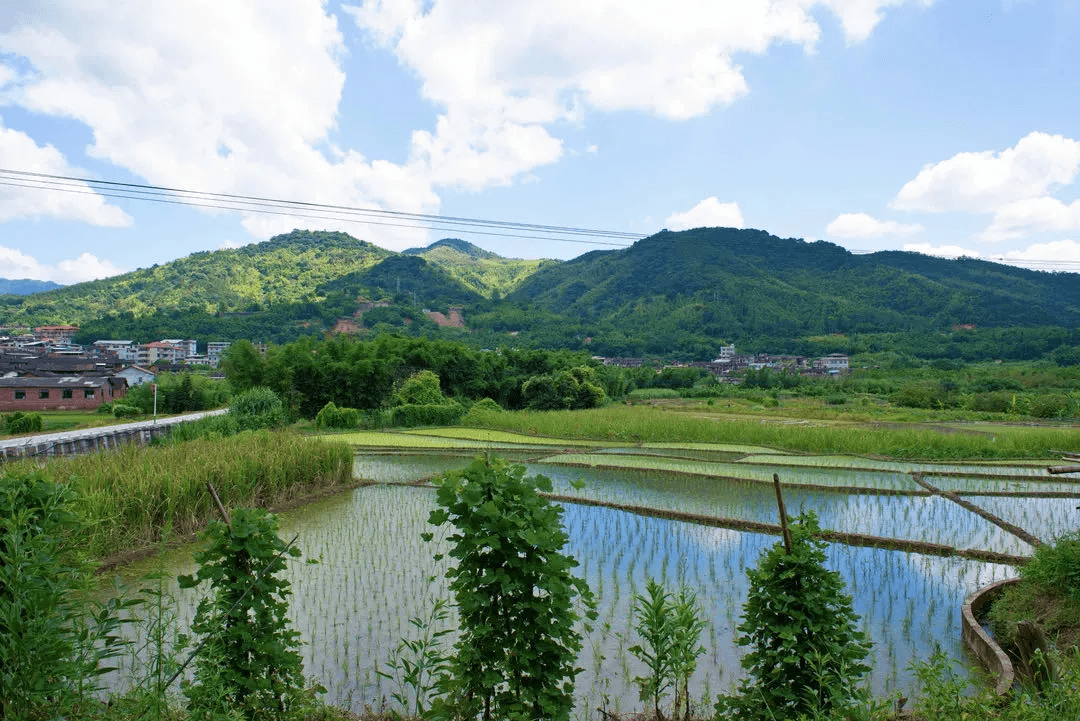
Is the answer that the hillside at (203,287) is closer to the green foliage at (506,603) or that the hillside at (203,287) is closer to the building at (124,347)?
the building at (124,347)

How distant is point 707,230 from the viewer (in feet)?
389

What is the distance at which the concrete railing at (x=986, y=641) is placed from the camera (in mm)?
4852

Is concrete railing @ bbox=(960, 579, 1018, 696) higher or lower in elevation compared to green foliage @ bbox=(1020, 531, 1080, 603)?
lower

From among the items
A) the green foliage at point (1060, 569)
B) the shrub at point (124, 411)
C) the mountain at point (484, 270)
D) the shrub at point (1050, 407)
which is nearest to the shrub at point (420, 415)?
the shrub at point (124, 411)

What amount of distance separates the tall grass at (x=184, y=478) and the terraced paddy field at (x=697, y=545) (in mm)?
820

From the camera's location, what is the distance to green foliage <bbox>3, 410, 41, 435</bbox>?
27156 mm

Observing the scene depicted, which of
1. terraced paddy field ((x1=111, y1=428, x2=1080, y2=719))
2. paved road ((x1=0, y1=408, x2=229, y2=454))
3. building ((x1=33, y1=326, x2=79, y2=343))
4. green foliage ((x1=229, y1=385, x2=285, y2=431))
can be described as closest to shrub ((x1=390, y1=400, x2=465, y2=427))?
green foliage ((x1=229, y1=385, x2=285, y2=431))

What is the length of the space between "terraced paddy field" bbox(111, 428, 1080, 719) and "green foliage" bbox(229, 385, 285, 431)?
7.85m

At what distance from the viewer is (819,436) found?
18906 mm

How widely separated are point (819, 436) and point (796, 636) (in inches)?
656

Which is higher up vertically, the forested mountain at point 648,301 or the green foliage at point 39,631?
the forested mountain at point 648,301

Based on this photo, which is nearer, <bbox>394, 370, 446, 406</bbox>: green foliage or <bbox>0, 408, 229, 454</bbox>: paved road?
<bbox>0, 408, 229, 454</bbox>: paved road

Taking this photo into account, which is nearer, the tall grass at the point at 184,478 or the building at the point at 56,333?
the tall grass at the point at 184,478

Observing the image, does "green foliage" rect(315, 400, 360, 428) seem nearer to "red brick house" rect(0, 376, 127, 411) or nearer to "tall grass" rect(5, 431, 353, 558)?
"tall grass" rect(5, 431, 353, 558)
